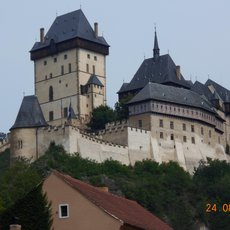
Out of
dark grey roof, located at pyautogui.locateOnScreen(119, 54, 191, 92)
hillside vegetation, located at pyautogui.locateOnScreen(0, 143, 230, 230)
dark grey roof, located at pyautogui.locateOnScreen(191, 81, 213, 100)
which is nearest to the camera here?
hillside vegetation, located at pyautogui.locateOnScreen(0, 143, 230, 230)

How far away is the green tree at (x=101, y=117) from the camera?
310 ft

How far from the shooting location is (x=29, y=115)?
88938mm

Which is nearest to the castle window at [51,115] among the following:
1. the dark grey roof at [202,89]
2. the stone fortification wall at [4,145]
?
the stone fortification wall at [4,145]

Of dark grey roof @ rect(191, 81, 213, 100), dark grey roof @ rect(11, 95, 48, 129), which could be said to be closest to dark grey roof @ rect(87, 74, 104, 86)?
dark grey roof @ rect(11, 95, 48, 129)

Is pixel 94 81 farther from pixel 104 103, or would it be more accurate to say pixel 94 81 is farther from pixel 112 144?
pixel 112 144

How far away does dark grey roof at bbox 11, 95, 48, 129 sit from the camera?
8756 cm

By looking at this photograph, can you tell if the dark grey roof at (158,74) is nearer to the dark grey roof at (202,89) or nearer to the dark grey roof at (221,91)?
the dark grey roof at (202,89)

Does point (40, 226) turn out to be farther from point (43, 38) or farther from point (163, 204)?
point (43, 38)

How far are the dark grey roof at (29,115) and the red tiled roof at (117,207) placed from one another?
48989mm

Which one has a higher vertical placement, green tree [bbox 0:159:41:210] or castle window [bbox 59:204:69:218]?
green tree [bbox 0:159:41:210]

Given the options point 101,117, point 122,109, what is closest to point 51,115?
point 101,117

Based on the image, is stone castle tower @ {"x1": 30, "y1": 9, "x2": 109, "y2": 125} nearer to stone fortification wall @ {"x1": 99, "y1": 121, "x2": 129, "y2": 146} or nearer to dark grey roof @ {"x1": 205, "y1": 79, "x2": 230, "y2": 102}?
stone fortification wall @ {"x1": 99, "y1": 121, "x2": 129, "y2": 146}

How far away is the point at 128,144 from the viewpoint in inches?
3425

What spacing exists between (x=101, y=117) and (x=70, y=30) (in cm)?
1229
